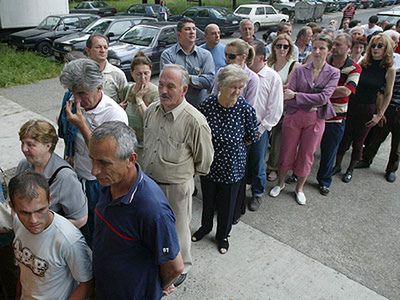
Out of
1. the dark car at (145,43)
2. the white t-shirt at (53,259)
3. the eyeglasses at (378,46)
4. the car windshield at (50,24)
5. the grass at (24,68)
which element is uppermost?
Answer: the eyeglasses at (378,46)

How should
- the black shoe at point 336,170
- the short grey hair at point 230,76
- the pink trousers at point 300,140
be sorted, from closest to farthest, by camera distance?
the short grey hair at point 230,76 < the pink trousers at point 300,140 < the black shoe at point 336,170

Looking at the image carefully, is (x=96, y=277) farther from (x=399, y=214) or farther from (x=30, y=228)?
(x=399, y=214)

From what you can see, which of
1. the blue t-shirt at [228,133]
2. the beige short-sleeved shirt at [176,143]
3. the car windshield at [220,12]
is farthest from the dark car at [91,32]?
the beige short-sleeved shirt at [176,143]

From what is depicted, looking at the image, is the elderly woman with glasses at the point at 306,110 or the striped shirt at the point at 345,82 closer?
the elderly woman with glasses at the point at 306,110

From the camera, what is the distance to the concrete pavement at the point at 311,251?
3148mm

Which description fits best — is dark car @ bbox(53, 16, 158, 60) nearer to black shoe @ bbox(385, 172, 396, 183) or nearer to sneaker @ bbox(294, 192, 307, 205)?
sneaker @ bbox(294, 192, 307, 205)

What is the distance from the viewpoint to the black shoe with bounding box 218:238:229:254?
3537 mm

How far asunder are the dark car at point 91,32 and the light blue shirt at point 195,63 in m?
7.11

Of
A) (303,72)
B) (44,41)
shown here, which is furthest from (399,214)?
(44,41)

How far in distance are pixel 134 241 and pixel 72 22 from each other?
45.8 feet

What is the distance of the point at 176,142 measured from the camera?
9.12 feet

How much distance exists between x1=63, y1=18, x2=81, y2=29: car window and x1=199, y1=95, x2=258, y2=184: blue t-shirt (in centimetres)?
1214

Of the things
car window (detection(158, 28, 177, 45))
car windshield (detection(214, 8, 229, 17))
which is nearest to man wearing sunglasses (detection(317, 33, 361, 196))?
car window (detection(158, 28, 177, 45))

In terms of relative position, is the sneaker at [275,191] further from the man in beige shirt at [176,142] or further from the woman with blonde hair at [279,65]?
the man in beige shirt at [176,142]
